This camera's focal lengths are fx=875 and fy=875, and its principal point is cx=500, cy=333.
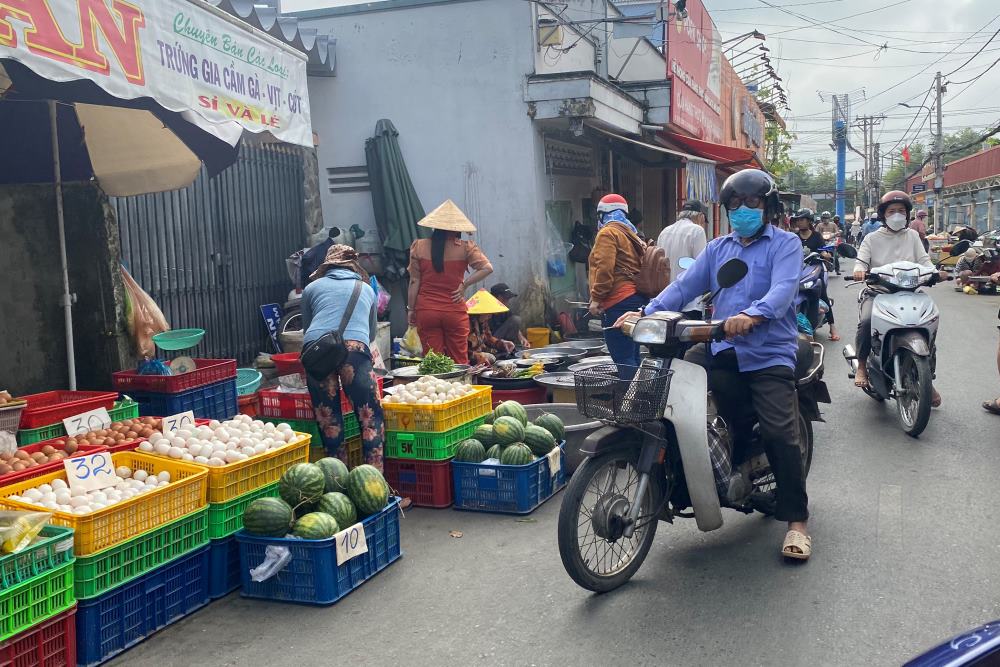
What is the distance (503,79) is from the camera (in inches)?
464

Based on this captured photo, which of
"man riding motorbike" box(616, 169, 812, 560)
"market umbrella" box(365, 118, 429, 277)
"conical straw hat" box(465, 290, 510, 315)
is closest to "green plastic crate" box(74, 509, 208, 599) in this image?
"man riding motorbike" box(616, 169, 812, 560)

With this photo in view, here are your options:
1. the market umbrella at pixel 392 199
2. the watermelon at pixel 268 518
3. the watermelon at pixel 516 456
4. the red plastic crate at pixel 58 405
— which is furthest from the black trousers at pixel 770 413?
the market umbrella at pixel 392 199

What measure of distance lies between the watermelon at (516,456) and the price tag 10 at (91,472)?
242cm

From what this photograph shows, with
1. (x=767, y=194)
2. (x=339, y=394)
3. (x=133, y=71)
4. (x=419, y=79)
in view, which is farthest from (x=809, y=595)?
(x=419, y=79)

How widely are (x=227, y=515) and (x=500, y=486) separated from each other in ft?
6.20

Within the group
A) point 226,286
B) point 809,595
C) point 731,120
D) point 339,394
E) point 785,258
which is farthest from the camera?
point 731,120

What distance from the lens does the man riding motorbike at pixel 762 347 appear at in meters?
4.66

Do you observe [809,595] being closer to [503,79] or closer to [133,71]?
[133,71]

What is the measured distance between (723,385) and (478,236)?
7.73 metres

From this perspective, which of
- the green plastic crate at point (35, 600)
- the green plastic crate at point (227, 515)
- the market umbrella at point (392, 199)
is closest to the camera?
the green plastic crate at point (35, 600)

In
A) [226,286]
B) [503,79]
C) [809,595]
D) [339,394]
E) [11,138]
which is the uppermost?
[503,79]

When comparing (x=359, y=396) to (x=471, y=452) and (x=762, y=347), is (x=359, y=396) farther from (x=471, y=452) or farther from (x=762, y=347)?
(x=762, y=347)

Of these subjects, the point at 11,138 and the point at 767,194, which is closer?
the point at 767,194

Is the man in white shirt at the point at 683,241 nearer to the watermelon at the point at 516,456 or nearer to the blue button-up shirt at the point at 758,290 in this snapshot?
the watermelon at the point at 516,456
